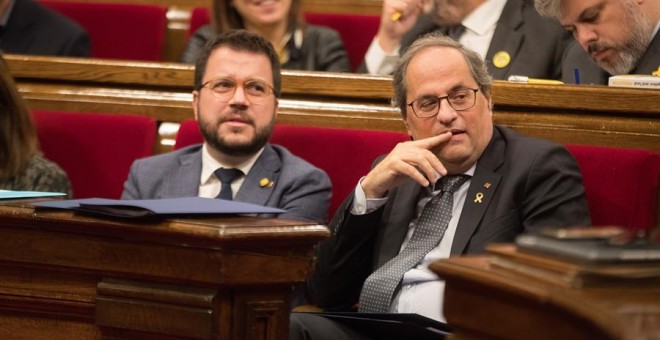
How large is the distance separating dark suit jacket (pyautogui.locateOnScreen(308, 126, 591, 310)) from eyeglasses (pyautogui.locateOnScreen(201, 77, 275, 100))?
11.8 inches

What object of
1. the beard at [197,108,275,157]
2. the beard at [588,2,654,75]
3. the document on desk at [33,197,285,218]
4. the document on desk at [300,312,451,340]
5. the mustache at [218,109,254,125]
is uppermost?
the beard at [588,2,654,75]

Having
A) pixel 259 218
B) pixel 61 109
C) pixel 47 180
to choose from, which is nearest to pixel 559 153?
pixel 259 218

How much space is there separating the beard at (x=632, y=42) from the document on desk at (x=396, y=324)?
75 centimetres

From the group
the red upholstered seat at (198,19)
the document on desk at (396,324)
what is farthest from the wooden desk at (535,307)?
the red upholstered seat at (198,19)

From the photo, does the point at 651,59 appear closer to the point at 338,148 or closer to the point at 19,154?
the point at 338,148

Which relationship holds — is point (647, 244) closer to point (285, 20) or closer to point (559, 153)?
point (559, 153)

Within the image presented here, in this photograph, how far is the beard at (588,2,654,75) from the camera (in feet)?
6.18

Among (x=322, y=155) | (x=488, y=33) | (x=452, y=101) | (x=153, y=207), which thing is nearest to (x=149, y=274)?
(x=153, y=207)

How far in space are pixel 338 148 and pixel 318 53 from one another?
552 mm

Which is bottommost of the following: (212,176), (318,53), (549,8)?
(212,176)

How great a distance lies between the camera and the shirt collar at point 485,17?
2.16 m

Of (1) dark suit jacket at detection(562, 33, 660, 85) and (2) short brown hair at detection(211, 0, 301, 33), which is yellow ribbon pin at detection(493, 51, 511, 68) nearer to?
(1) dark suit jacket at detection(562, 33, 660, 85)

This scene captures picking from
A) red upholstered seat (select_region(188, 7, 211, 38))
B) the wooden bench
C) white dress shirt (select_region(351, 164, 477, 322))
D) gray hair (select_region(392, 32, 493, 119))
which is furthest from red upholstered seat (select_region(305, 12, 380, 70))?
white dress shirt (select_region(351, 164, 477, 322))

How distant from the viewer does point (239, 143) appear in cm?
182
